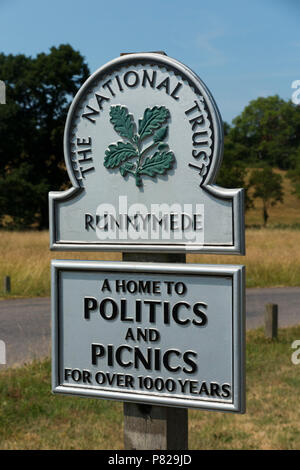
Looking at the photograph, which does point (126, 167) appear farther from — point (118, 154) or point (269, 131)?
point (269, 131)

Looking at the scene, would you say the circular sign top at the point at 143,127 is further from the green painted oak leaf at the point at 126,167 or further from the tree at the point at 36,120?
the tree at the point at 36,120

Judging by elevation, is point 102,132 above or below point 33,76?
below

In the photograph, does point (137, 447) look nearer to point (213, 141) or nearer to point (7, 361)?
point (213, 141)

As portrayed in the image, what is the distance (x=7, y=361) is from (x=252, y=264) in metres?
11.8

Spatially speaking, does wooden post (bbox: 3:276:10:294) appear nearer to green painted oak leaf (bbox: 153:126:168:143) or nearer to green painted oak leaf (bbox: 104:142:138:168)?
green painted oak leaf (bbox: 104:142:138:168)

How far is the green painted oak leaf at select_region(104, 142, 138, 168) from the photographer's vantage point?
300cm

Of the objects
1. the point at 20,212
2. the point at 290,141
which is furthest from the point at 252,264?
the point at 290,141

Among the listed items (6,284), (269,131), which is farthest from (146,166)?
(269,131)

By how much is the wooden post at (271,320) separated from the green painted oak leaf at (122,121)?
18.5 ft

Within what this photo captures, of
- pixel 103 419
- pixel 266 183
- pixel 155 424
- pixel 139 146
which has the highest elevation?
pixel 266 183

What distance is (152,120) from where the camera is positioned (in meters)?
2.94

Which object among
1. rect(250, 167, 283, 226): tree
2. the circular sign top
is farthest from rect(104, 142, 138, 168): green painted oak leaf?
rect(250, 167, 283, 226): tree

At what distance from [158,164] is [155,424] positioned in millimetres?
1409

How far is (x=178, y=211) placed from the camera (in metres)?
2.93
